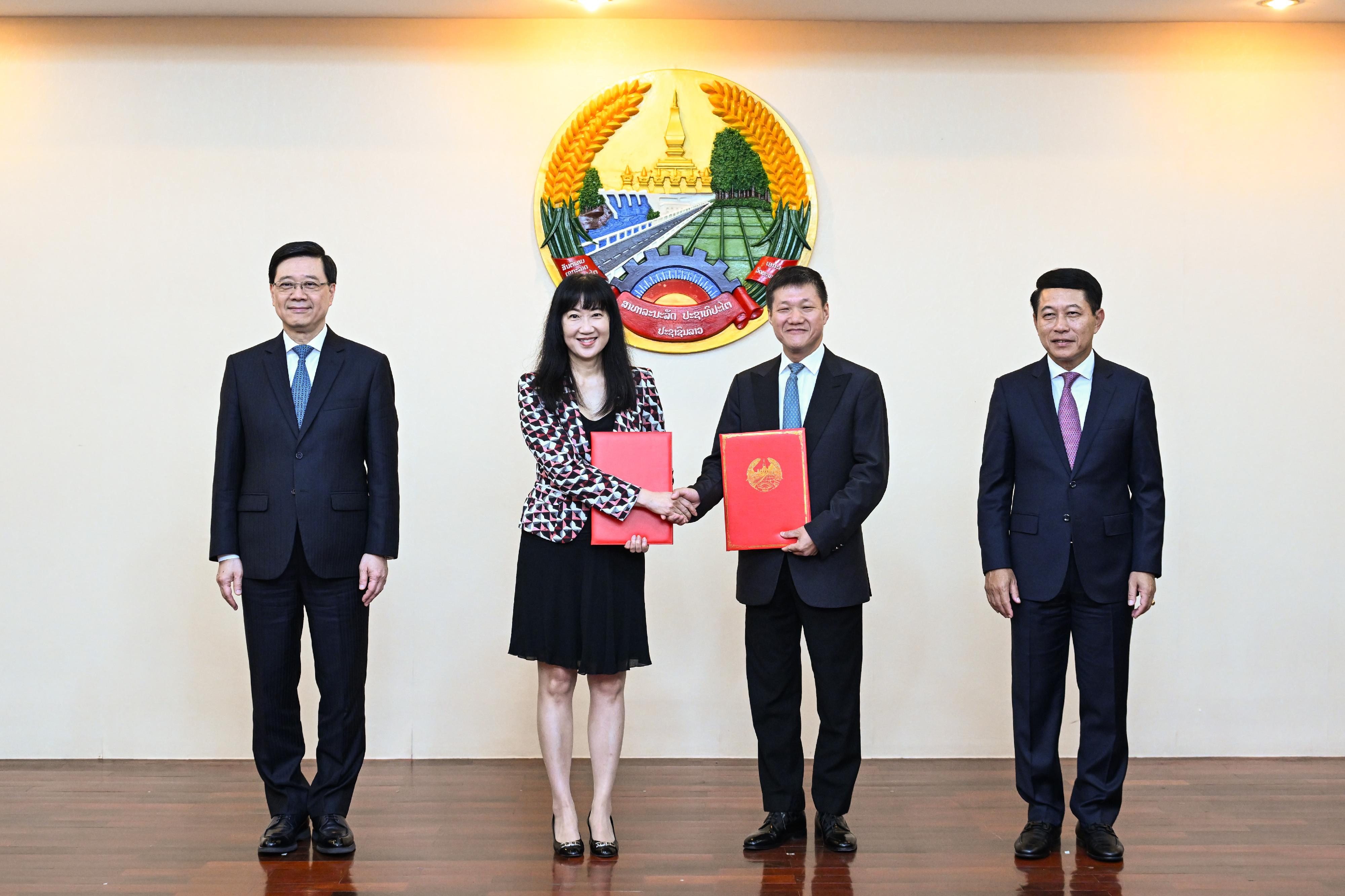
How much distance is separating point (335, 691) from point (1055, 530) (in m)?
2.07

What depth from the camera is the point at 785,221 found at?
174 inches

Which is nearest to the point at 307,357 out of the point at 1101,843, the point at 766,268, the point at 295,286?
the point at 295,286

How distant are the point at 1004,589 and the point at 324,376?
6.64 feet

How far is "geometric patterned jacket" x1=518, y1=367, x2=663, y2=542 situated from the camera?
310 centimetres

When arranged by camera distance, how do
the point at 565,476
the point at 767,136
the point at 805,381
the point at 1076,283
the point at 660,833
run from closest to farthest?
the point at 565,476 < the point at 1076,283 < the point at 805,381 < the point at 660,833 < the point at 767,136

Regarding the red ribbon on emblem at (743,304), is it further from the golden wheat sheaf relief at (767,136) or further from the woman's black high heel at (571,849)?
the woman's black high heel at (571,849)

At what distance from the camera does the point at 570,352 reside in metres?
3.20

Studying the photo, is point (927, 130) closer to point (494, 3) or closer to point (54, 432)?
point (494, 3)

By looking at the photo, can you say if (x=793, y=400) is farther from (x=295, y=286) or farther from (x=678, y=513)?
(x=295, y=286)

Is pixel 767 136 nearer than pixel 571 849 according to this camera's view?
No

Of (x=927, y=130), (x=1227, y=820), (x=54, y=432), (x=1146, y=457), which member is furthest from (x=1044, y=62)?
(x=54, y=432)

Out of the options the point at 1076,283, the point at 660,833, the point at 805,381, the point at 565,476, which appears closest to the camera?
the point at 565,476

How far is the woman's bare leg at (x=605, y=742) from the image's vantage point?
3.21 m

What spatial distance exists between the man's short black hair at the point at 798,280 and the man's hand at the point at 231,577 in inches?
65.4
